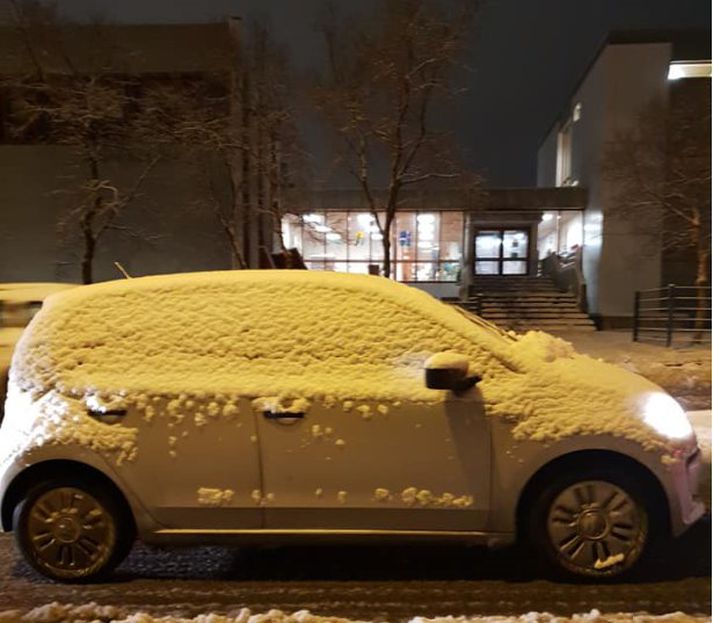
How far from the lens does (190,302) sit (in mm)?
4293

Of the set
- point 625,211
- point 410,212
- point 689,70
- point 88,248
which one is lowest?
point 88,248

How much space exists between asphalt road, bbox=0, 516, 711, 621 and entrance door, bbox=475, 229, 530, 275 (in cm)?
2360

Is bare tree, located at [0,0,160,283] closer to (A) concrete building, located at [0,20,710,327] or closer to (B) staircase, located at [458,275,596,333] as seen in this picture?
(A) concrete building, located at [0,20,710,327]

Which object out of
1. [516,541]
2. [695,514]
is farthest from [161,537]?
[695,514]

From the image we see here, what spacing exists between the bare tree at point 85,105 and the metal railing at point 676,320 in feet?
41.8

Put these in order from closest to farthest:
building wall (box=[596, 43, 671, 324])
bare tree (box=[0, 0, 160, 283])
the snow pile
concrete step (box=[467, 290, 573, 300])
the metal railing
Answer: the snow pile → the metal railing → bare tree (box=[0, 0, 160, 283]) → building wall (box=[596, 43, 671, 324]) → concrete step (box=[467, 290, 573, 300])

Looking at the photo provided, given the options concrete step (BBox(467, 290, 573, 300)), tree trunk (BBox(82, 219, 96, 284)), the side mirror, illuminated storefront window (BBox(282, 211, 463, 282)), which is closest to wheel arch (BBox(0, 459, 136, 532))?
the side mirror

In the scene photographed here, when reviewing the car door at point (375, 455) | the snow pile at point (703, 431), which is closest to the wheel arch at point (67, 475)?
the car door at point (375, 455)

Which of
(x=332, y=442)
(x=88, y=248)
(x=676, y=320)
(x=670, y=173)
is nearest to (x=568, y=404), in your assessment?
(x=332, y=442)

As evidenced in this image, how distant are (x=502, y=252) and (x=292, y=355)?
24854 millimetres

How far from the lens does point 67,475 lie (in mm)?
4137

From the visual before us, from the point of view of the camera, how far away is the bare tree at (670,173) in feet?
61.4

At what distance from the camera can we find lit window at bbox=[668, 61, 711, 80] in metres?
15.9

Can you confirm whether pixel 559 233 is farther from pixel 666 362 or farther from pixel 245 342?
pixel 245 342
